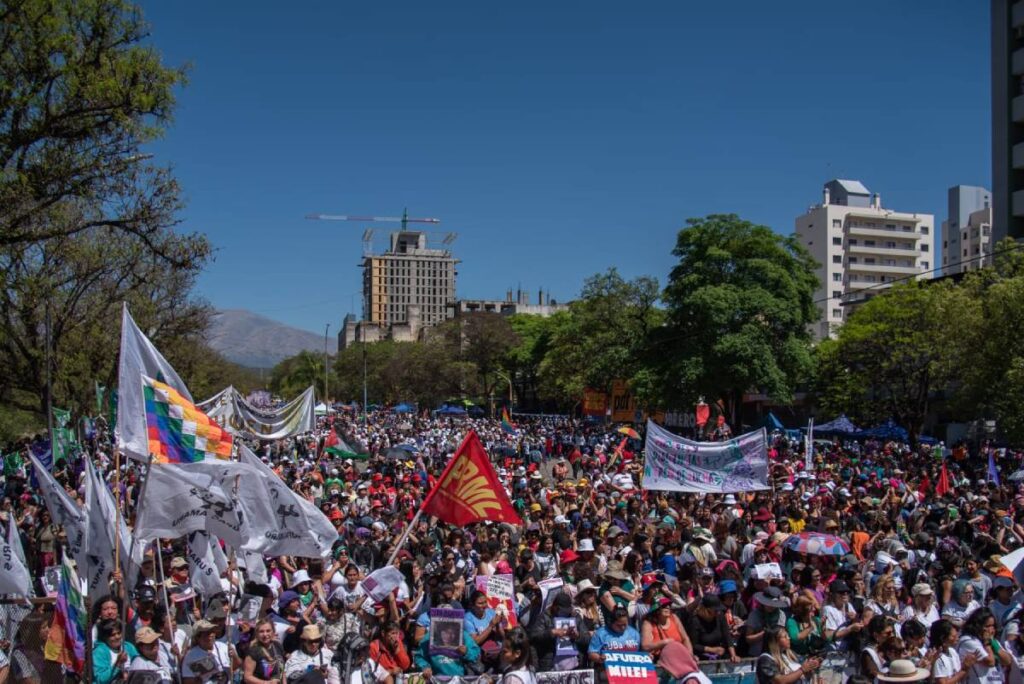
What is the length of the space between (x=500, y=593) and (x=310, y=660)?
2706 millimetres

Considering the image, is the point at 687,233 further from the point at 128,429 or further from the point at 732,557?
the point at 128,429

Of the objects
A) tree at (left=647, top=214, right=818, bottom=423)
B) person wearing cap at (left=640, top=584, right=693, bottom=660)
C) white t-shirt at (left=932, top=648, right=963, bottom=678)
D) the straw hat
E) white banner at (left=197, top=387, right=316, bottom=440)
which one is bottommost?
white t-shirt at (left=932, top=648, right=963, bottom=678)

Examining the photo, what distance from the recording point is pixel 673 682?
774 cm

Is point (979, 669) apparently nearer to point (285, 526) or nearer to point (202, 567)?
point (285, 526)

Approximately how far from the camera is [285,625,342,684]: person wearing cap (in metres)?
7.43

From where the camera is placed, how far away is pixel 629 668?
7.76 metres

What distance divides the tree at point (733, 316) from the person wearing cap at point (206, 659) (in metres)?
32.9

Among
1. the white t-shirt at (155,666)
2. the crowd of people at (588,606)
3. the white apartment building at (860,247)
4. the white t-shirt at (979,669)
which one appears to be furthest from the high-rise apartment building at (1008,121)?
the white t-shirt at (155,666)

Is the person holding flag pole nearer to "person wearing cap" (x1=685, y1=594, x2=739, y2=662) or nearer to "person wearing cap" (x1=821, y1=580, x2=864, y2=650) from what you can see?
"person wearing cap" (x1=685, y1=594, x2=739, y2=662)

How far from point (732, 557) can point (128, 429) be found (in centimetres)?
774

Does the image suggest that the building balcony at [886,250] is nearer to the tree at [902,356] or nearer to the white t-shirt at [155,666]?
the tree at [902,356]

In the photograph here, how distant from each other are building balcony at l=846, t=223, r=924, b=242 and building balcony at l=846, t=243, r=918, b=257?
3.13ft

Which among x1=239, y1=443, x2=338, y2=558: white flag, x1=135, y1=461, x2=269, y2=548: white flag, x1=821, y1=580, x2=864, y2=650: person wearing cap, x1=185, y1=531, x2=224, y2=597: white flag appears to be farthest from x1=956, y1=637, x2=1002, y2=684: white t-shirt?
x1=185, y1=531, x2=224, y2=597: white flag

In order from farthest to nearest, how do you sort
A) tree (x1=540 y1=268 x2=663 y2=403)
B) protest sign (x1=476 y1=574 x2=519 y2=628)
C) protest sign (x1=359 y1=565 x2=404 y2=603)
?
tree (x1=540 y1=268 x2=663 y2=403) → protest sign (x1=476 y1=574 x2=519 y2=628) → protest sign (x1=359 y1=565 x2=404 y2=603)
